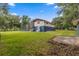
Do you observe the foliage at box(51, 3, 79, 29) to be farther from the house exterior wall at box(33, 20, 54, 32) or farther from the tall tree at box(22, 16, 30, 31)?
the tall tree at box(22, 16, 30, 31)

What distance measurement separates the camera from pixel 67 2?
5.66ft

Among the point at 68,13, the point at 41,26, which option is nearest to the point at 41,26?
the point at 41,26

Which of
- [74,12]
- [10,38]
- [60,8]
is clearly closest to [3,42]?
[10,38]

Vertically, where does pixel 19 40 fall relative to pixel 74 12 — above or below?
below

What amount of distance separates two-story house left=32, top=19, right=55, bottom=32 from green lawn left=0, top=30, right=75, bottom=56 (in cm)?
4

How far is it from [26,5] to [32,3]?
65 mm

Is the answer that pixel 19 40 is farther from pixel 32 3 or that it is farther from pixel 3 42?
pixel 32 3

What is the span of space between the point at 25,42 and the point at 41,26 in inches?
9.2

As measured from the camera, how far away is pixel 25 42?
173 cm

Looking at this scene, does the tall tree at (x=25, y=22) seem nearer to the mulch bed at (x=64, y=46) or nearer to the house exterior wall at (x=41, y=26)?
the house exterior wall at (x=41, y=26)

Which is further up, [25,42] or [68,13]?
[68,13]

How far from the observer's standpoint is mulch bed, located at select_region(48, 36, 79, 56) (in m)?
1.69

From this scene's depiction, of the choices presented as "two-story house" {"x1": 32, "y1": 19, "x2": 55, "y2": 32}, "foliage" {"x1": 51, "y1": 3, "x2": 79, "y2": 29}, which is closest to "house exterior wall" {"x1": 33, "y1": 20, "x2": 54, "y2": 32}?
"two-story house" {"x1": 32, "y1": 19, "x2": 55, "y2": 32}

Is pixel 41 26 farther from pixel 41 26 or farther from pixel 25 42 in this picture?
pixel 25 42
